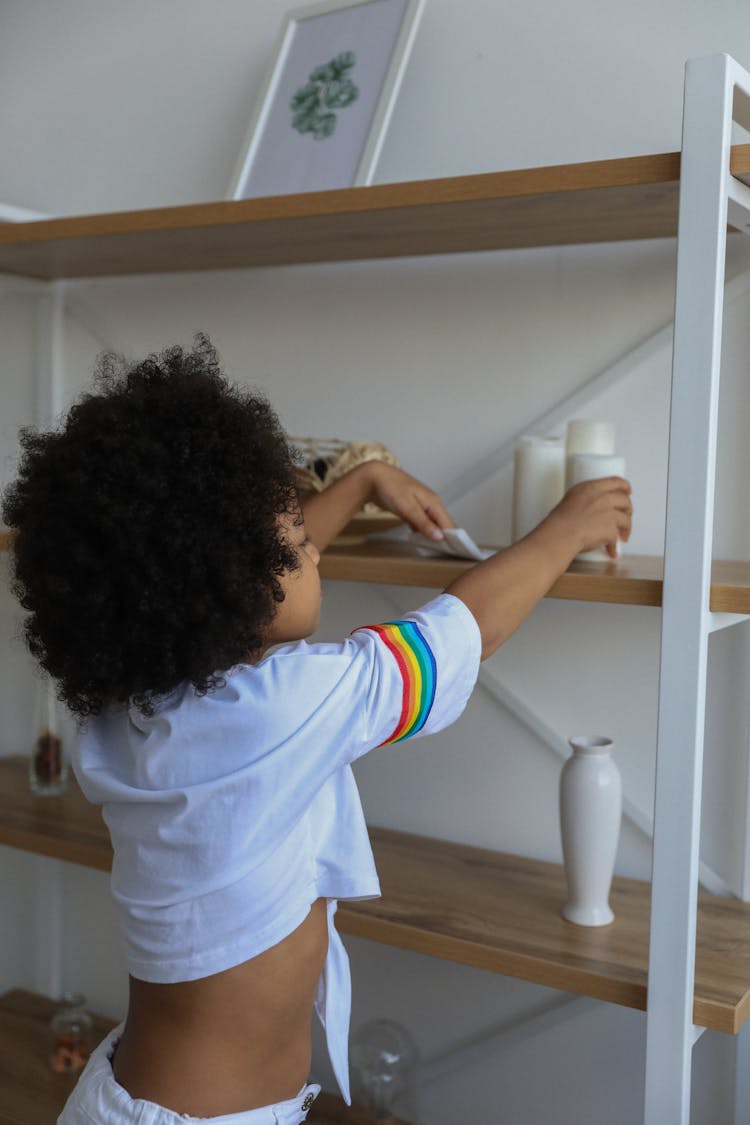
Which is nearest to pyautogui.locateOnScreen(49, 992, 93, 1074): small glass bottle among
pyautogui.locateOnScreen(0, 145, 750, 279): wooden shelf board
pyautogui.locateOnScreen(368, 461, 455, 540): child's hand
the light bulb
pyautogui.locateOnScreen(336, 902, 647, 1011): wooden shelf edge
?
the light bulb

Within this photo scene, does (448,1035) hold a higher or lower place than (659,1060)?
lower

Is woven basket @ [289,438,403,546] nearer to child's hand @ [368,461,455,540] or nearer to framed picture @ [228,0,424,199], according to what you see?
child's hand @ [368,461,455,540]

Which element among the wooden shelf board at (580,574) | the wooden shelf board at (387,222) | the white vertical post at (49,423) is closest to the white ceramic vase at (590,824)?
the wooden shelf board at (580,574)

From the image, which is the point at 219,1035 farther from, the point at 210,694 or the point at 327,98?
the point at 327,98

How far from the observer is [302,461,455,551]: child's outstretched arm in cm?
131

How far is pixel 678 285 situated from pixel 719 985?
652mm

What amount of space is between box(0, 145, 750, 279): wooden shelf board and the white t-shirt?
1.38 feet

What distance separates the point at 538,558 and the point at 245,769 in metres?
0.34

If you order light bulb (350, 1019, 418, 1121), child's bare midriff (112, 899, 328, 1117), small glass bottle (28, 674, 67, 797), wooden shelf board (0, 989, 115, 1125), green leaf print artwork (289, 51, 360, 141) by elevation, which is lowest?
wooden shelf board (0, 989, 115, 1125)

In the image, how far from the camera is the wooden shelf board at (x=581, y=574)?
1.10 m

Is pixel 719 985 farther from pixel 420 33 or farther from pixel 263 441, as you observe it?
pixel 420 33

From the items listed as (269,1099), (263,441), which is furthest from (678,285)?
(269,1099)

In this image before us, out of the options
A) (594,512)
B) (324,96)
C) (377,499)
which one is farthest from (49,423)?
(594,512)

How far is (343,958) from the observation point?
1.16 metres
